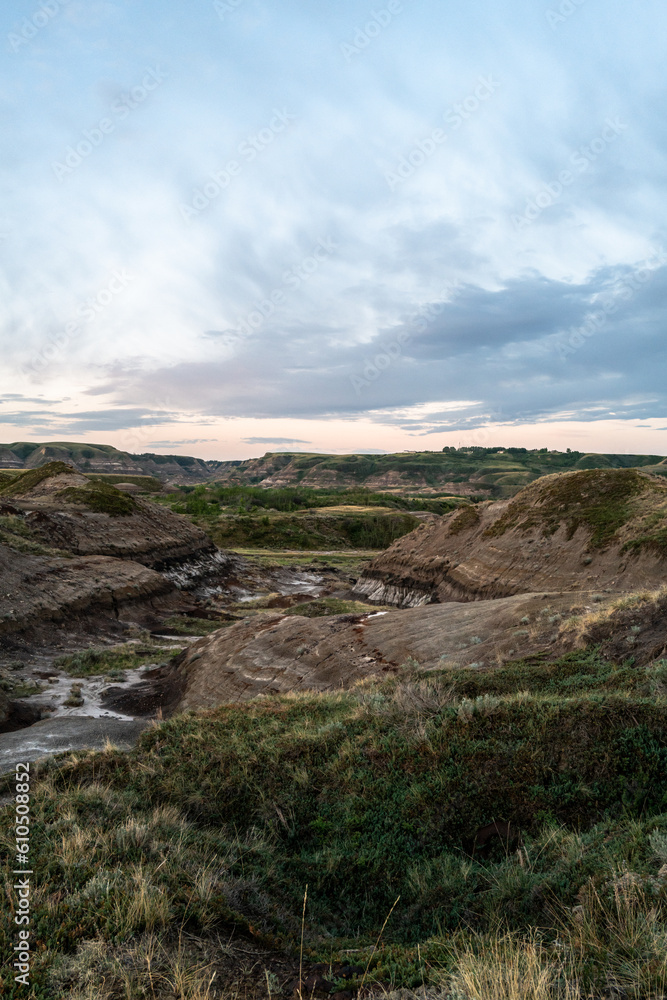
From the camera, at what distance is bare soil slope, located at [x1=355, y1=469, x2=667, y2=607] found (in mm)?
27344

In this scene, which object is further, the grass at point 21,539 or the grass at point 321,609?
the grass at point 21,539

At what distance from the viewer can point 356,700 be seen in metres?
10.4

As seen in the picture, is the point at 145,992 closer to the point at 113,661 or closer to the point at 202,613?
the point at 113,661

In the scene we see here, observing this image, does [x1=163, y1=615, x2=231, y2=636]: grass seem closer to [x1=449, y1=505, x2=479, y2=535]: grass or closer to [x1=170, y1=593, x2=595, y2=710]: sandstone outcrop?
[x1=170, y1=593, x2=595, y2=710]: sandstone outcrop

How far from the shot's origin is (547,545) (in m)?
32.3

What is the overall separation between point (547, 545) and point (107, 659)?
26.3 metres

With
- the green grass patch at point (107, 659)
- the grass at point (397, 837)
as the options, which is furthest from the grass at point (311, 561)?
the grass at point (397, 837)

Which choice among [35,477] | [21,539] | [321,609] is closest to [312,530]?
[35,477]

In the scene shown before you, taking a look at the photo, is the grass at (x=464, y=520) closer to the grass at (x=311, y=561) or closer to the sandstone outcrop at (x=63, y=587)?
the grass at (x=311, y=561)

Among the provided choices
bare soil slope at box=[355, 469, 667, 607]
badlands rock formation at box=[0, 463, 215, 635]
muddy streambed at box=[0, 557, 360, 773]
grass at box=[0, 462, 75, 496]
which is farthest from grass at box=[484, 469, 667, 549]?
grass at box=[0, 462, 75, 496]

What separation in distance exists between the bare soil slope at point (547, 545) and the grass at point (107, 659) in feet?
64.3

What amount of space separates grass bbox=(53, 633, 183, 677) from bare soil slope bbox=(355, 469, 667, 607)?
19596 millimetres

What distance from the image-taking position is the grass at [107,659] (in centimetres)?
2362

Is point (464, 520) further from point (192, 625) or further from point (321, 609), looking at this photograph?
point (192, 625)
